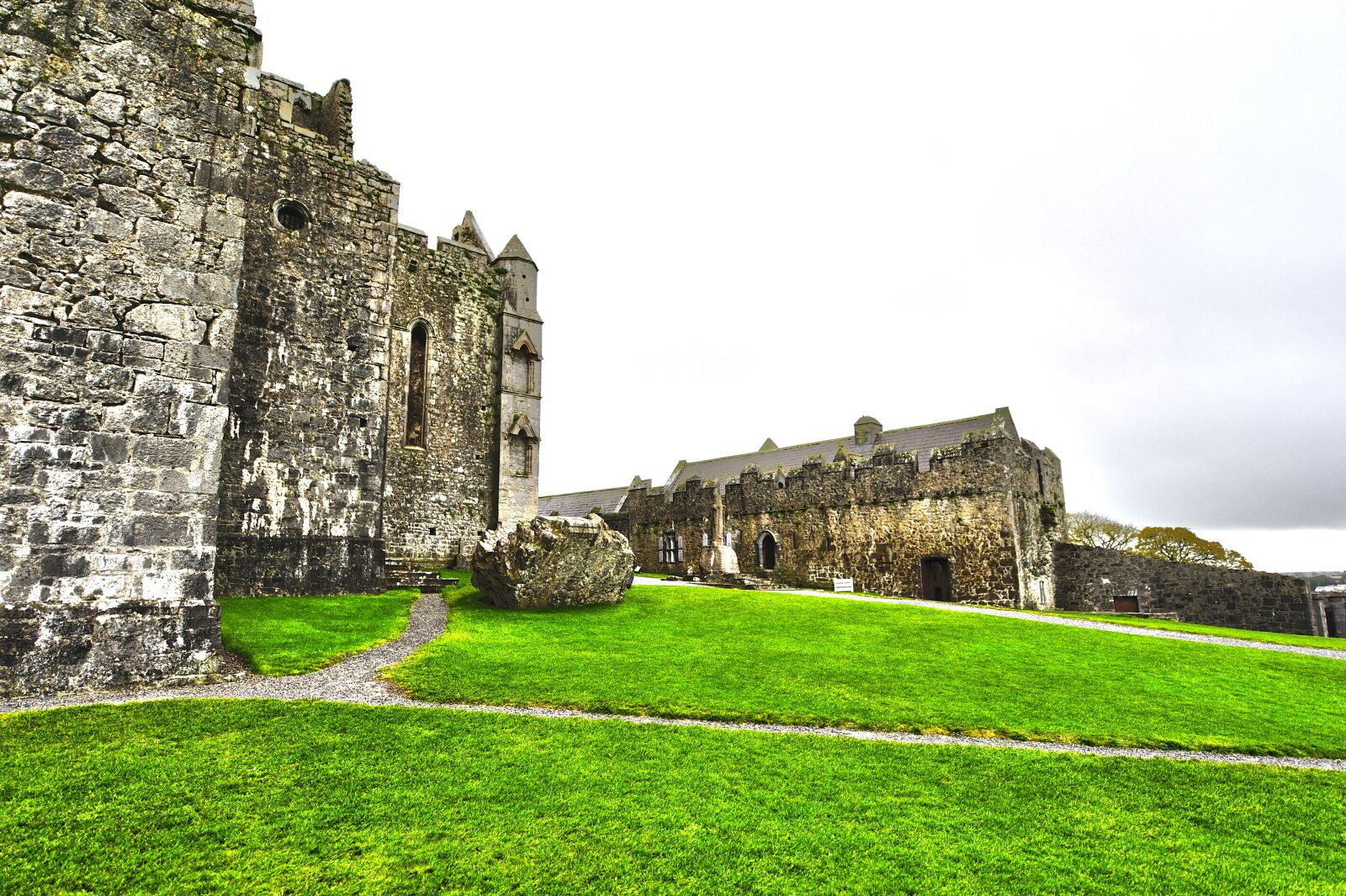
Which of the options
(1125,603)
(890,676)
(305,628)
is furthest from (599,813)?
(1125,603)

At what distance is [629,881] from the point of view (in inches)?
149

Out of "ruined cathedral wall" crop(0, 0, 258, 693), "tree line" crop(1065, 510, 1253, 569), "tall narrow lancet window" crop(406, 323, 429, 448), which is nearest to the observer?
"ruined cathedral wall" crop(0, 0, 258, 693)

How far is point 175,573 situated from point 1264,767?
11.0 meters

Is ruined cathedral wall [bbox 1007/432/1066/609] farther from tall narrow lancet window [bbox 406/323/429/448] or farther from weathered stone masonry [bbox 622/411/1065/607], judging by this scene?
tall narrow lancet window [bbox 406/323/429/448]

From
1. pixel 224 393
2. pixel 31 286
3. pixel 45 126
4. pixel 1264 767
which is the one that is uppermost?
pixel 45 126

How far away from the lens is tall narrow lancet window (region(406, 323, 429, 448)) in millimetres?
19578

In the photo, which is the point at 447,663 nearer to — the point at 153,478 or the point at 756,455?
the point at 153,478

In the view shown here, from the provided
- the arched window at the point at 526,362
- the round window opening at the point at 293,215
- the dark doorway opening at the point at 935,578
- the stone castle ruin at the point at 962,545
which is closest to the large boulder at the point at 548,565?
the arched window at the point at 526,362

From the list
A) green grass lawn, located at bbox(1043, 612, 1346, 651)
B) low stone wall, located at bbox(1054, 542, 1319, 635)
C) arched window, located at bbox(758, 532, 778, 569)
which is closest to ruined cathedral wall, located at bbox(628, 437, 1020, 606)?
arched window, located at bbox(758, 532, 778, 569)

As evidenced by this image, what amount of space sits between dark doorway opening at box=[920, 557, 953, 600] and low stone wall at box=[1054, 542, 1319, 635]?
4.91 metres

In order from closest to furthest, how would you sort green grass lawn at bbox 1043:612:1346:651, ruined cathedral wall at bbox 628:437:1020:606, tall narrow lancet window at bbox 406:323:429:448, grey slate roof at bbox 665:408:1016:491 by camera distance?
green grass lawn at bbox 1043:612:1346:651 → tall narrow lancet window at bbox 406:323:429:448 → ruined cathedral wall at bbox 628:437:1020:606 → grey slate roof at bbox 665:408:1016:491

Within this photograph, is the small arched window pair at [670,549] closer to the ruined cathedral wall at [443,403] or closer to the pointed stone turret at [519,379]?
the pointed stone turret at [519,379]

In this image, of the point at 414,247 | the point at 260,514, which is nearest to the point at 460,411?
the point at 414,247

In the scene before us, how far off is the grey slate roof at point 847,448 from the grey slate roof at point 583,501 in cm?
485
